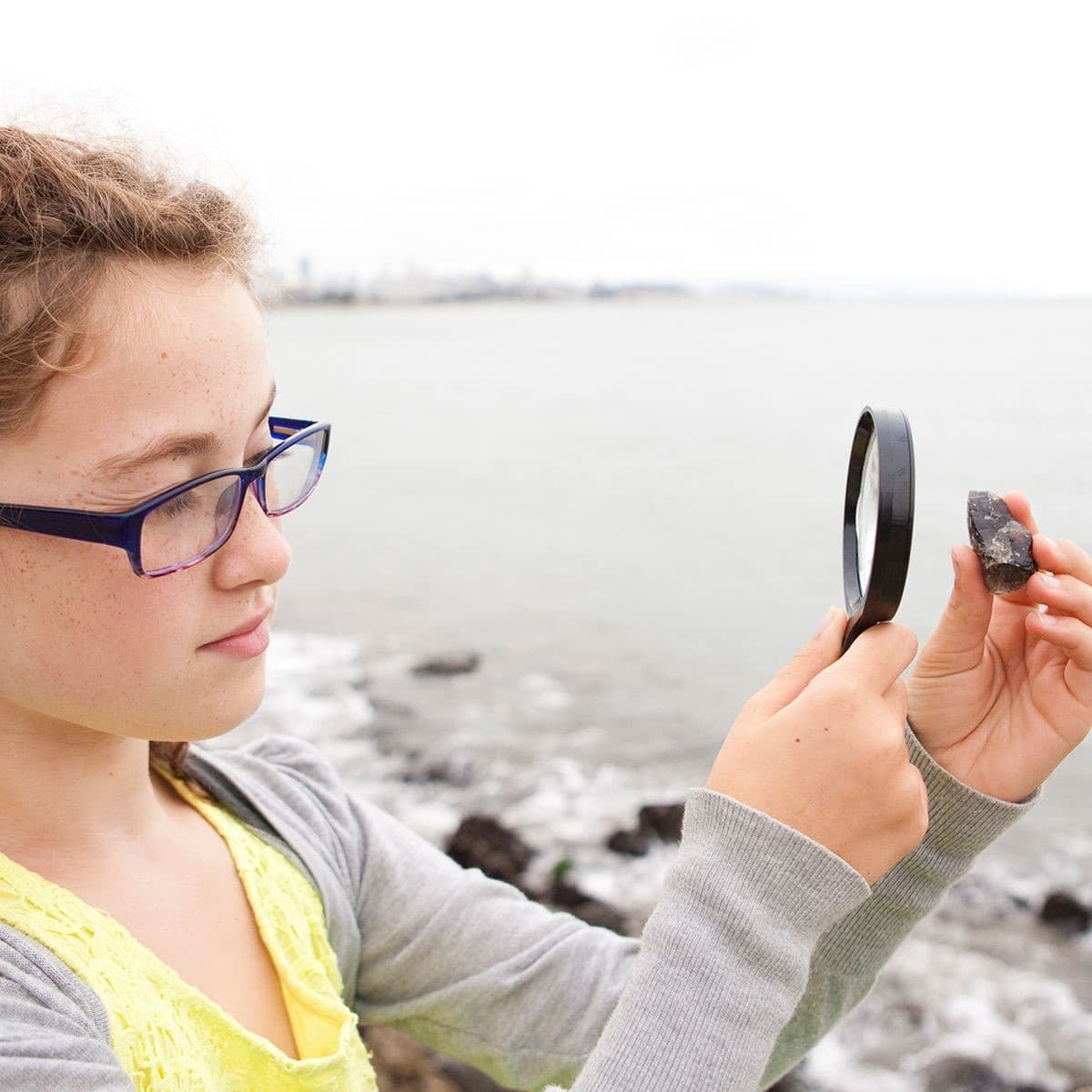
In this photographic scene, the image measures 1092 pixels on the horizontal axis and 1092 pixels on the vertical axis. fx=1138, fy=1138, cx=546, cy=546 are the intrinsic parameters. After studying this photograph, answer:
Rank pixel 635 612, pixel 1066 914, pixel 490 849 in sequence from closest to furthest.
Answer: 1. pixel 1066 914
2. pixel 490 849
3. pixel 635 612

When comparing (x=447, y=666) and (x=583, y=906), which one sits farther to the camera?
(x=447, y=666)

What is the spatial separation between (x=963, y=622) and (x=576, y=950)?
3.29ft

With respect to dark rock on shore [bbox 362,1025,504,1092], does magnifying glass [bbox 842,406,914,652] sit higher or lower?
higher

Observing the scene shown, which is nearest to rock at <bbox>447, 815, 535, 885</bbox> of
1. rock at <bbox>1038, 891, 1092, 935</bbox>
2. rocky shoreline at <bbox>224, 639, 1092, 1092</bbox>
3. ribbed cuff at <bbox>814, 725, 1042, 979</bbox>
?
rocky shoreline at <bbox>224, 639, 1092, 1092</bbox>

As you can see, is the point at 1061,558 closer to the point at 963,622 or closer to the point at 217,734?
the point at 963,622

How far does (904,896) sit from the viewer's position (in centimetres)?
203

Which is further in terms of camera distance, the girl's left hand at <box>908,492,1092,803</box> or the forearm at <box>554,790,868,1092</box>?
the girl's left hand at <box>908,492,1092,803</box>

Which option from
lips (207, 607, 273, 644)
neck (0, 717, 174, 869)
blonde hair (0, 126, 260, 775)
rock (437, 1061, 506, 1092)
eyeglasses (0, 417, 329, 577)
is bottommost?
rock (437, 1061, 506, 1092)

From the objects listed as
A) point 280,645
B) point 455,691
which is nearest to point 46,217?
point 455,691

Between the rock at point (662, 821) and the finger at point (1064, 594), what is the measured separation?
20.1 feet

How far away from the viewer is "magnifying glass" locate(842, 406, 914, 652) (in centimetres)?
167

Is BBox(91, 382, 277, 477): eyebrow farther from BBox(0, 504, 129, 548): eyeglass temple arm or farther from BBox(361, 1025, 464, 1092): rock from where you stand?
BBox(361, 1025, 464, 1092): rock

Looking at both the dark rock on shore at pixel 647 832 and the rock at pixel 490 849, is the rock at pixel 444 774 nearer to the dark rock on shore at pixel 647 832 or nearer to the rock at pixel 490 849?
the rock at pixel 490 849

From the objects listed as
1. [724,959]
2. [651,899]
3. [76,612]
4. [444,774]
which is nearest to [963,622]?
[724,959]
